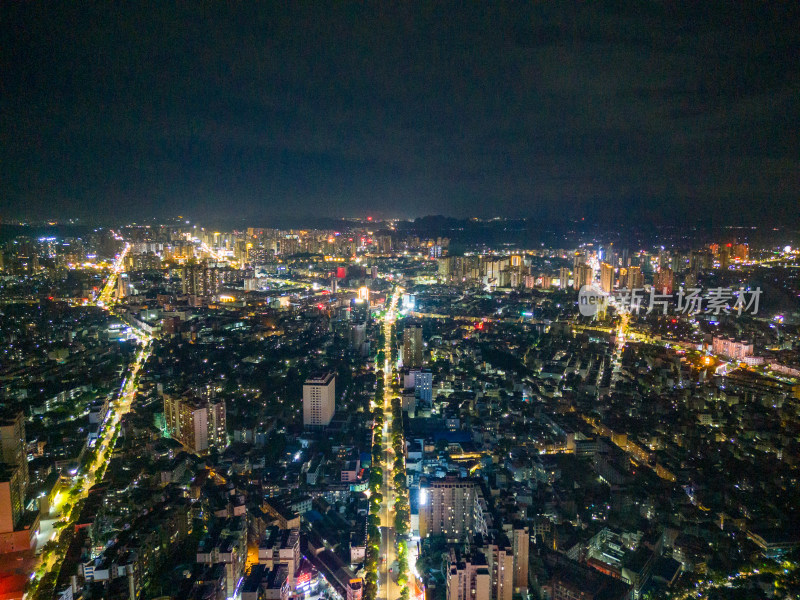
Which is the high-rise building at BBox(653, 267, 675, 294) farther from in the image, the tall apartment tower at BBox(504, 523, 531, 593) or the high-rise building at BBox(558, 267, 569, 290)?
the tall apartment tower at BBox(504, 523, 531, 593)

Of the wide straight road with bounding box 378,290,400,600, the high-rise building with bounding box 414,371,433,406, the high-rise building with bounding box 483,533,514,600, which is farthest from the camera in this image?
the high-rise building with bounding box 414,371,433,406

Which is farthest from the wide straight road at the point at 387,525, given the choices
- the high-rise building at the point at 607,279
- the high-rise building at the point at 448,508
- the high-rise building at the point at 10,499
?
the high-rise building at the point at 607,279

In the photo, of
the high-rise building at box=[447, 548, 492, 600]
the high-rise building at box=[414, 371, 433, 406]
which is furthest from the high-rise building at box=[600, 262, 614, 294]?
the high-rise building at box=[447, 548, 492, 600]

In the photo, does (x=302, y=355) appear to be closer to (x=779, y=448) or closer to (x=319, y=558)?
(x=319, y=558)

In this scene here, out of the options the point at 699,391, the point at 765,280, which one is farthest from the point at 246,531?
the point at 765,280


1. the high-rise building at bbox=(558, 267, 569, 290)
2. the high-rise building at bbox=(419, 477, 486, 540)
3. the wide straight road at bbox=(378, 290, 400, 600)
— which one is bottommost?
the wide straight road at bbox=(378, 290, 400, 600)

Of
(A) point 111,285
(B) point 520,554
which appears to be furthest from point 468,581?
(A) point 111,285
